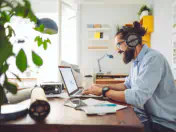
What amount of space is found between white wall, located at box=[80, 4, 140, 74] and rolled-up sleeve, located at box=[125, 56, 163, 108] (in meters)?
2.81

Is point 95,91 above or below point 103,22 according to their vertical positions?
below

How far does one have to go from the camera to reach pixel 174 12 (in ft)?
6.93

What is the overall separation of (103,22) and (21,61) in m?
3.66

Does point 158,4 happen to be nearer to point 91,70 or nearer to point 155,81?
point 91,70

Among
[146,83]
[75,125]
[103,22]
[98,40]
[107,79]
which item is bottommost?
[107,79]

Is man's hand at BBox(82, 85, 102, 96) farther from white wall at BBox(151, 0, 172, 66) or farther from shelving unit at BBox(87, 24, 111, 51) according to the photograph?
shelving unit at BBox(87, 24, 111, 51)

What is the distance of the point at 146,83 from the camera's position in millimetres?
1031

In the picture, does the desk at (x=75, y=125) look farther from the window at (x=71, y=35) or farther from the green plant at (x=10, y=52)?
the window at (x=71, y=35)

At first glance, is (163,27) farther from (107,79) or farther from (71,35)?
(71,35)

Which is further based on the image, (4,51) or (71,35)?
(71,35)

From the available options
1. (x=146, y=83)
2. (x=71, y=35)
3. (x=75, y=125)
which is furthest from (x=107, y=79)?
(x=75, y=125)

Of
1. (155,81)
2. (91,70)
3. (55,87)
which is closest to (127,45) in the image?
(155,81)

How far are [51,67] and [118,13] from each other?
206 centimetres

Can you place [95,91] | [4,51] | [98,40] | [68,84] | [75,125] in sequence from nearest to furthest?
[4,51] → [75,125] → [95,91] → [68,84] → [98,40]
